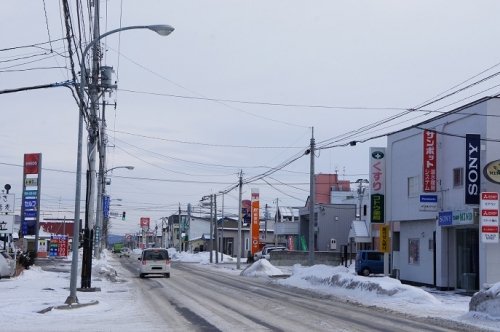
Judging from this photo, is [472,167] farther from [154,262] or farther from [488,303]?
[154,262]

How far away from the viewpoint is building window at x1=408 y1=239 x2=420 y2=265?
38.4 metres

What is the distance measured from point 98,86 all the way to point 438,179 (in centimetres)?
1811

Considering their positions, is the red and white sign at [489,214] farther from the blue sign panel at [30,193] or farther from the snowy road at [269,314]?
the blue sign panel at [30,193]

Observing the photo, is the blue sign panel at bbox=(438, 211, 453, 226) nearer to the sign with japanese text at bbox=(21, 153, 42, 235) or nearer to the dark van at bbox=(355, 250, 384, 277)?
the dark van at bbox=(355, 250, 384, 277)

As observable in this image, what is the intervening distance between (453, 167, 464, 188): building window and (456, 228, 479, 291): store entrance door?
91.9 inches

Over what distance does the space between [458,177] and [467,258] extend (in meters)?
4.13

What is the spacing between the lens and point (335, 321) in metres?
18.5

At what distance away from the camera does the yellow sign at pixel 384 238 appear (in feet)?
133

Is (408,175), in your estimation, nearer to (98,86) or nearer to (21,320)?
(98,86)

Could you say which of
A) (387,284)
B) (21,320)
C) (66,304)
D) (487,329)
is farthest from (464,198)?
(21,320)

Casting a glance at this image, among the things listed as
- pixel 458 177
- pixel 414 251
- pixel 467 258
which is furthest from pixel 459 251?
pixel 414 251

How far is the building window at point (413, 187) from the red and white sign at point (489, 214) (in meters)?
9.38

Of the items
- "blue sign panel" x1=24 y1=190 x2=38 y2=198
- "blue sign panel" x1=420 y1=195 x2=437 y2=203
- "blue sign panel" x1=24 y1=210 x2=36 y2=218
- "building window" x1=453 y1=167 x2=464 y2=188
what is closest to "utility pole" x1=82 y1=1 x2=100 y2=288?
"blue sign panel" x1=420 y1=195 x2=437 y2=203

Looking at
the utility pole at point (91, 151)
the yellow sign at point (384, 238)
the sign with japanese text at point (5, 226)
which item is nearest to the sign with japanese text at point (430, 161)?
the yellow sign at point (384, 238)
